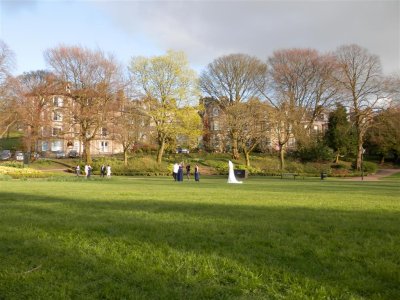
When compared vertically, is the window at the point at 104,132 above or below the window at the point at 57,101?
below

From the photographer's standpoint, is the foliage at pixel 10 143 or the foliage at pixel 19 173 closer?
the foliage at pixel 19 173

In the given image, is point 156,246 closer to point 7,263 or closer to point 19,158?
point 7,263

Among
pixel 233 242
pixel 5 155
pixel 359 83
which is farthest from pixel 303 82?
pixel 233 242

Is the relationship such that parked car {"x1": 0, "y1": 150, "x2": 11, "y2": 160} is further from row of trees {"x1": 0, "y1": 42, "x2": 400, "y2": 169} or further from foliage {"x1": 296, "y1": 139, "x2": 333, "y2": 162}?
foliage {"x1": 296, "y1": 139, "x2": 333, "y2": 162}

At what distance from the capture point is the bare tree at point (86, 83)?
47281 millimetres

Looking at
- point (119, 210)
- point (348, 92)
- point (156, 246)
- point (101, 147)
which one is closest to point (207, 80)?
point (348, 92)

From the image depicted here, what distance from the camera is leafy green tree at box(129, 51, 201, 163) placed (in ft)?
168

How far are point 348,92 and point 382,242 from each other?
164 feet

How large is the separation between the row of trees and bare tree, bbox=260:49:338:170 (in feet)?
0.41

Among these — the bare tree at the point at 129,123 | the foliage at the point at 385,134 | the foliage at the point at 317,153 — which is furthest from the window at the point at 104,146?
the foliage at the point at 385,134

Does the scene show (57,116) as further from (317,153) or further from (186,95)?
(317,153)

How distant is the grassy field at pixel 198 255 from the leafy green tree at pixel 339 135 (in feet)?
179

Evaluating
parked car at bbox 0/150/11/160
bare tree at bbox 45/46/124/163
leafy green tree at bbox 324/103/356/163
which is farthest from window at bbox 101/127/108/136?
leafy green tree at bbox 324/103/356/163

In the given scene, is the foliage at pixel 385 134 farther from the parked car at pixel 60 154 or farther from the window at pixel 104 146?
the window at pixel 104 146
